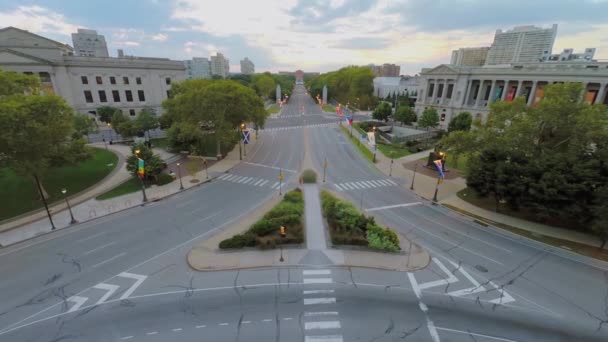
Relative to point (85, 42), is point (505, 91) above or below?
below

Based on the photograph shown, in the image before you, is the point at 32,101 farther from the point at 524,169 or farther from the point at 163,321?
the point at 524,169

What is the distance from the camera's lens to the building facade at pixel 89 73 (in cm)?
5597

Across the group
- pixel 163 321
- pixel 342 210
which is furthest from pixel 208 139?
pixel 163 321

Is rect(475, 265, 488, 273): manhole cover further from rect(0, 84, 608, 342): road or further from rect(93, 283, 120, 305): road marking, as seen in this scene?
rect(93, 283, 120, 305): road marking

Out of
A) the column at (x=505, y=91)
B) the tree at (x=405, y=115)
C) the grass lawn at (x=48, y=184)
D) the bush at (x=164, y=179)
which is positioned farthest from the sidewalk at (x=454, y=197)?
the grass lawn at (x=48, y=184)

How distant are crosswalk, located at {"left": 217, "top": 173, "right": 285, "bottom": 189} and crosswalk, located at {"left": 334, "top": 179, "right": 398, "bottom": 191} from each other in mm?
8749

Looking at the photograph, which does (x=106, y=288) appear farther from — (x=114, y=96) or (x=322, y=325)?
(x=114, y=96)

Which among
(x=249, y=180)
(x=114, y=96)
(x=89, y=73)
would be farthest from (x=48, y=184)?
(x=89, y=73)

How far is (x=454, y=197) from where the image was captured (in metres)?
31.8

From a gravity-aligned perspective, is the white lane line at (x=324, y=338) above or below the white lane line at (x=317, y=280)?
below

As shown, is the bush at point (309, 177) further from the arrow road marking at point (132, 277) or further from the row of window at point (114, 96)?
the row of window at point (114, 96)

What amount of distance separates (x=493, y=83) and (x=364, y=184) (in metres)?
57.1

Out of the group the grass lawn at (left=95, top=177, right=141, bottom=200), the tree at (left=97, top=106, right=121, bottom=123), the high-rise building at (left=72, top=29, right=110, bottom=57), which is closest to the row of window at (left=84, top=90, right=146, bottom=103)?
the tree at (left=97, top=106, right=121, bottom=123)

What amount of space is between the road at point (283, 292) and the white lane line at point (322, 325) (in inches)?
2.3
